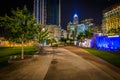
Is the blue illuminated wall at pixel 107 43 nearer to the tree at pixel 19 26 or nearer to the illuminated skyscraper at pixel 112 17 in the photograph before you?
the tree at pixel 19 26

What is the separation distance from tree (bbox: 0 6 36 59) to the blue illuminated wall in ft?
91.4

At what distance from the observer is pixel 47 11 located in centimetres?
17112

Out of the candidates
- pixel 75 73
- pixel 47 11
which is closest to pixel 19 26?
pixel 75 73

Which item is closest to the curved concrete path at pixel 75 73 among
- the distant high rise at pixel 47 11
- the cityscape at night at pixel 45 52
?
the cityscape at night at pixel 45 52

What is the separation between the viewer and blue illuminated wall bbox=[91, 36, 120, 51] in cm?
5481

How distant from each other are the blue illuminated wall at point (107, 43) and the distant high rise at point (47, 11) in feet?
268

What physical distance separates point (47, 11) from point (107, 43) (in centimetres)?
11443

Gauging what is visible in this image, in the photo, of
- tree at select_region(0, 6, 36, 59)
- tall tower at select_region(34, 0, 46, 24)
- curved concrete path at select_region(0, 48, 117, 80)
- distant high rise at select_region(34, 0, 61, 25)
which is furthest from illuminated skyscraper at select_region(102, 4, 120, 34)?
curved concrete path at select_region(0, 48, 117, 80)

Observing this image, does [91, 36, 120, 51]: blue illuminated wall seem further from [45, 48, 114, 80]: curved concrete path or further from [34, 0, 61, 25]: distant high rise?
[34, 0, 61, 25]: distant high rise

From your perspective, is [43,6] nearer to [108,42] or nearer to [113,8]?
[113,8]

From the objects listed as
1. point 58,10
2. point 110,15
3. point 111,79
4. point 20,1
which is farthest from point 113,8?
point 111,79

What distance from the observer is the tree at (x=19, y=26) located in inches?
1209

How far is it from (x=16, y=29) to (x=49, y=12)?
474 ft

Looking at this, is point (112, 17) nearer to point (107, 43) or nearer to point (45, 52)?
point (107, 43)
